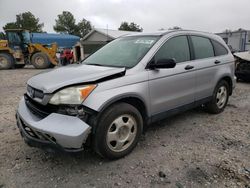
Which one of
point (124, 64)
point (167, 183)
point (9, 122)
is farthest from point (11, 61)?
point (167, 183)

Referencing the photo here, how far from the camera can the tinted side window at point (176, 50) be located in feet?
11.4

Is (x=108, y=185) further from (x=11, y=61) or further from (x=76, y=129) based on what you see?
(x=11, y=61)

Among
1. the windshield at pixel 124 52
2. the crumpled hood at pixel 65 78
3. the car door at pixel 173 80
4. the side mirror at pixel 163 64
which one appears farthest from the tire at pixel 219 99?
the crumpled hood at pixel 65 78

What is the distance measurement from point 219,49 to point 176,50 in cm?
148

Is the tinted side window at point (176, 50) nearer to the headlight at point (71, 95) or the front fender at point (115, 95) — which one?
the front fender at point (115, 95)

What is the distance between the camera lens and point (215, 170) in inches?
109

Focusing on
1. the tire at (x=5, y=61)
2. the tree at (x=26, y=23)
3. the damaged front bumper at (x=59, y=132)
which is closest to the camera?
the damaged front bumper at (x=59, y=132)

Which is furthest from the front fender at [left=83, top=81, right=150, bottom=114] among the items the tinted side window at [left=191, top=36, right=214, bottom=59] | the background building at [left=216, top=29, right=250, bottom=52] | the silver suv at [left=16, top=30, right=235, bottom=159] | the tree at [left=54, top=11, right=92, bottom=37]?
the tree at [left=54, top=11, right=92, bottom=37]

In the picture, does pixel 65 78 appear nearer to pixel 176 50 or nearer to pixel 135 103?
pixel 135 103

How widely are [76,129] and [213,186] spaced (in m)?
1.66

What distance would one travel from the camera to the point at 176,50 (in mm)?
3729

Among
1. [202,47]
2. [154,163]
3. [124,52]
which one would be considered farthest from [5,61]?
[154,163]

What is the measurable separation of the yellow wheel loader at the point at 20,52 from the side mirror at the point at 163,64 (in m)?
14.0

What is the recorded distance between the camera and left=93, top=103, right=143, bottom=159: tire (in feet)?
8.72
